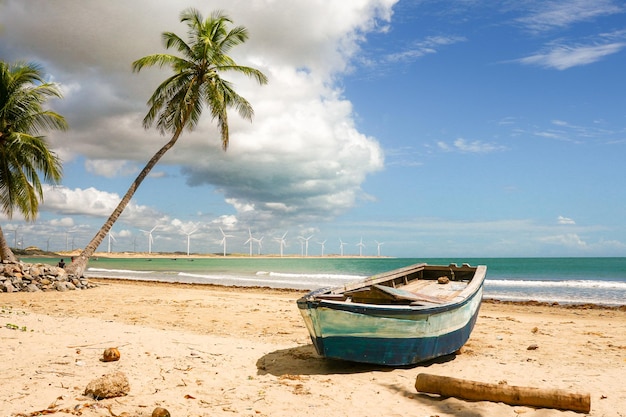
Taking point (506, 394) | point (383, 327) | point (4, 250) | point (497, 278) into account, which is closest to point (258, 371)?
point (383, 327)

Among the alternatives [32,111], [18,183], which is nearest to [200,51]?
[32,111]

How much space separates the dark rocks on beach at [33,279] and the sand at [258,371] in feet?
28.0

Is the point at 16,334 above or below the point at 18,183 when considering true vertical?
below

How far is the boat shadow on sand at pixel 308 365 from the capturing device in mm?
6410

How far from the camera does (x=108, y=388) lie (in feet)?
15.6

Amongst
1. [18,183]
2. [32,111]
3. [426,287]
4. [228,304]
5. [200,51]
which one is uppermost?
[200,51]

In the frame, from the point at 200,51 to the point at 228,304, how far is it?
13.0m

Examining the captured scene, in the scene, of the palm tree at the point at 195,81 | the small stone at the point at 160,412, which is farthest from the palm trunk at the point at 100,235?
the small stone at the point at 160,412

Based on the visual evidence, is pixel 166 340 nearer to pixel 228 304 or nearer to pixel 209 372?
pixel 209 372

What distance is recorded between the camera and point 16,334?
7.31 m

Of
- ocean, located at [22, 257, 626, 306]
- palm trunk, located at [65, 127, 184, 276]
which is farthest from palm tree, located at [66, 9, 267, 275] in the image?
ocean, located at [22, 257, 626, 306]

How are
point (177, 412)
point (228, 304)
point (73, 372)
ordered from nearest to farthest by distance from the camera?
point (177, 412)
point (73, 372)
point (228, 304)

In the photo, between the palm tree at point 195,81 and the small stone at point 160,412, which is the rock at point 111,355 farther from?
the palm tree at point 195,81

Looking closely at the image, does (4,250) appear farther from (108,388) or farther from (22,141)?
(108,388)
